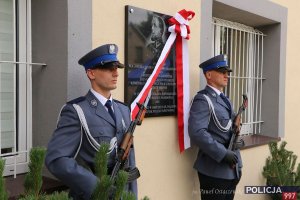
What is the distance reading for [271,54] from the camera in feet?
16.5

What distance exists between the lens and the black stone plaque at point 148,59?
2.87 metres

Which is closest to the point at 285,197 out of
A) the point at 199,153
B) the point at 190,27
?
the point at 199,153

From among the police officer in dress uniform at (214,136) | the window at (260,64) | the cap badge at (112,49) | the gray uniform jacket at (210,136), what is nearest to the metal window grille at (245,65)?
the window at (260,64)

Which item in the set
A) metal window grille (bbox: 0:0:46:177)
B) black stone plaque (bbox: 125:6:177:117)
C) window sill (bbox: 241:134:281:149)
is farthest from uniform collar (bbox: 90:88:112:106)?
window sill (bbox: 241:134:281:149)

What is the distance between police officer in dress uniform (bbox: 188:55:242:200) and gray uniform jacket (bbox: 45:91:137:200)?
3.34ft

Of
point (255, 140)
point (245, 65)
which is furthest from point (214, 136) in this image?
point (245, 65)

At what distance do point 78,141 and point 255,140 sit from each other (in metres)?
3.17

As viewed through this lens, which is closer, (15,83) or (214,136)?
(15,83)

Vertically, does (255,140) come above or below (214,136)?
below

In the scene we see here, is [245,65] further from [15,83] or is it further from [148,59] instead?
[15,83]

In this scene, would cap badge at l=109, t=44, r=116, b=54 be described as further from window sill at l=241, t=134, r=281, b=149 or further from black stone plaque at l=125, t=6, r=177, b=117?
window sill at l=241, t=134, r=281, b=149

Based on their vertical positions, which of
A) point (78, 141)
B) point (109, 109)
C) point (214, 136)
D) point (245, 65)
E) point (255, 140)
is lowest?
point (255, 140)

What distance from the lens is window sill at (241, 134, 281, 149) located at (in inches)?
174

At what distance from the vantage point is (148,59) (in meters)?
3.04
